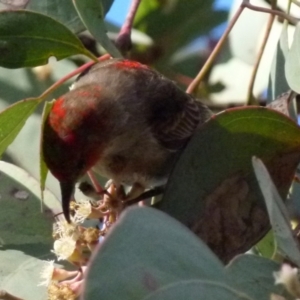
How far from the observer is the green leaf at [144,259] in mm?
750

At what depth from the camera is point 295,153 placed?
120 centimetres

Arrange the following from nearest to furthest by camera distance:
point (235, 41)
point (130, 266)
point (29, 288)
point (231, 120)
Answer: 1. point (130, 266)
2. point (231, 120)
3. point (29, 288)
4. point (235, 41)

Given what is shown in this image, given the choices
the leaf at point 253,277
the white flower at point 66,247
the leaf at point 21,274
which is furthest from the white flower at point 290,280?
the leaf at point 21,274

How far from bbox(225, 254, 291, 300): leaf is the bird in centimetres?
68

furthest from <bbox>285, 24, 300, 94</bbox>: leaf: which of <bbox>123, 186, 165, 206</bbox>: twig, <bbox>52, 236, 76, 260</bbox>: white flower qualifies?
<bbox>52, 236, 76, 260</bbox>: white flower

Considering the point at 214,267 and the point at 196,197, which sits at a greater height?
the point at 214,267

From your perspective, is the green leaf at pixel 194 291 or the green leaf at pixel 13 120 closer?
the green leaf at pixel 194 291

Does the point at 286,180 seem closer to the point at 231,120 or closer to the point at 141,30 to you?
the point at 231,120

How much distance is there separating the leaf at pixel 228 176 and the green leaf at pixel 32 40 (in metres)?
0.41

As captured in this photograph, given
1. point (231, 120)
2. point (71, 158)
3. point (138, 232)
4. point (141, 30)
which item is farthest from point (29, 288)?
point (141, 30)

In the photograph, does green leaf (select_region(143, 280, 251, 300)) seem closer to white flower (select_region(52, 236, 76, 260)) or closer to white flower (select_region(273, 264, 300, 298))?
white flower (select_region(273, 264, 300, 298))

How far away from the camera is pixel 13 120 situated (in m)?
1.38

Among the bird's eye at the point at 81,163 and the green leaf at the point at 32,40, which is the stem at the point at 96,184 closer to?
the bird's eye at the point at 81,163

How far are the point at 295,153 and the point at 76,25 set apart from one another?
2.03 feet
